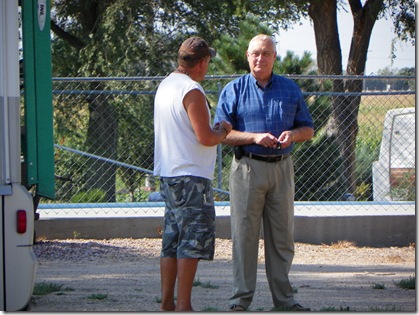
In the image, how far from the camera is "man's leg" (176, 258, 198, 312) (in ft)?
16.4

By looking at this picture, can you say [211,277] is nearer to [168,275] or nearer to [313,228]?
[313,228]

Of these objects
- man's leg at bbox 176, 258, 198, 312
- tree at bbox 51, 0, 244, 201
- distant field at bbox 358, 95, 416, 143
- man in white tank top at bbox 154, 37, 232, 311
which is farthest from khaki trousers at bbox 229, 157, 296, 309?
tree at bbox 51, 0, 244, 201

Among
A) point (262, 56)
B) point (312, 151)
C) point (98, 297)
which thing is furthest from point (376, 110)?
point (98, 297)

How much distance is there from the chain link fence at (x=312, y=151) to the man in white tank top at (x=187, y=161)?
4.37m

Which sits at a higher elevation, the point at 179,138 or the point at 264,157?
the point at 179,138

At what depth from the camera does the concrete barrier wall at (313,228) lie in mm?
8934

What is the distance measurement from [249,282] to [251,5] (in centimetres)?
1050

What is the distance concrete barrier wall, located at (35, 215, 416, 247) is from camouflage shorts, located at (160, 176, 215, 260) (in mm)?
3894

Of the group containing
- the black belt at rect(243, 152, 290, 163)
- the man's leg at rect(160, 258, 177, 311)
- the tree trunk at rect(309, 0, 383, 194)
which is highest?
the tree trunk at rect(309, 0, 383, 194)

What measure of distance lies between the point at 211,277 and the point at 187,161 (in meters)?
2.57

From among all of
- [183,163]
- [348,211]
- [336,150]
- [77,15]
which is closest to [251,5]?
[77,15]

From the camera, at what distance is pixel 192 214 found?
4.95 meters

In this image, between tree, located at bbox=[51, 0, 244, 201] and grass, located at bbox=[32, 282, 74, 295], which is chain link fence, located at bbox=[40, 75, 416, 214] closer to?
grass, located at bbox=[32, 282, 74, 295]

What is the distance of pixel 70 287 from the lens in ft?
21.7
